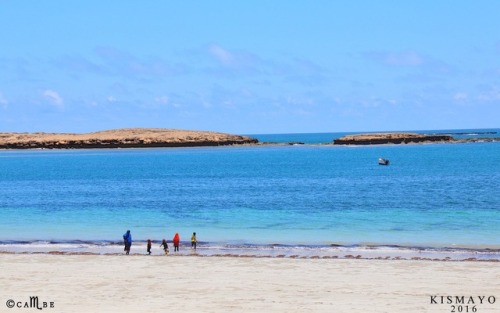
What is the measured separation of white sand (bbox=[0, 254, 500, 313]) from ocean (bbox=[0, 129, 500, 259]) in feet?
13.8

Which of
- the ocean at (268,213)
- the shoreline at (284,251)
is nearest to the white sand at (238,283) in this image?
the shoreline at (284,251)

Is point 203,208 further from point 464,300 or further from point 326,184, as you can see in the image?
point 464,300

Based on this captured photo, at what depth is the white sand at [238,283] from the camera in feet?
71.2

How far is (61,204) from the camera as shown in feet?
216

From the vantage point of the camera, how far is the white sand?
71.2 ft

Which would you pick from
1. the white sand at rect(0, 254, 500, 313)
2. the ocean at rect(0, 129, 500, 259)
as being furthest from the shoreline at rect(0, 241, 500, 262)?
the white sand at rect(0, 254, 500, 313)

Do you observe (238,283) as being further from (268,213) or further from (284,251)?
(268,213)

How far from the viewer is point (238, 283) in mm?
25453

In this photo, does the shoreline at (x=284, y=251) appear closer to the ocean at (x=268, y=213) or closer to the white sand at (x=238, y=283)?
the ocean at (x=268, y=213)

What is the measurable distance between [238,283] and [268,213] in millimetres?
30628

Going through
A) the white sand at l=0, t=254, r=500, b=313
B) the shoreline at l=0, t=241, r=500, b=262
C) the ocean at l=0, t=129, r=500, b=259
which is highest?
the white sand at l=0, t=254, r=500, b=313

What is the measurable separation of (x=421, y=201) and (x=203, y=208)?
18212mm

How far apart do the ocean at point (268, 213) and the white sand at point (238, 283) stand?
13.8 ft

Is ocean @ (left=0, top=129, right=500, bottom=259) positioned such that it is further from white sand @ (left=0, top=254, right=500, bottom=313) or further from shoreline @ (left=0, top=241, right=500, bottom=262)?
white sand @ (left=0, top=254, right=500, bottom=313)
